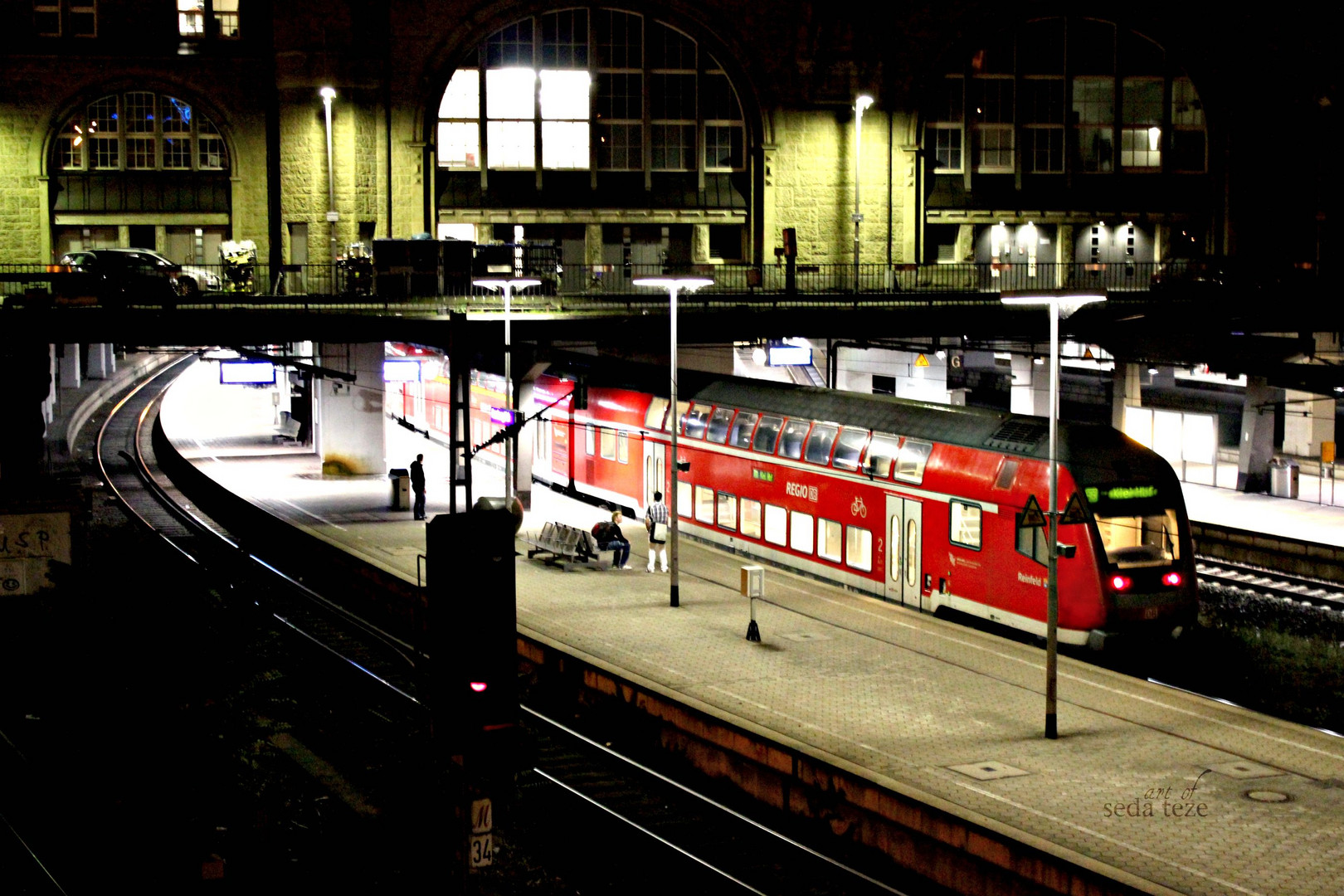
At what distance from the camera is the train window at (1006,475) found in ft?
71.5

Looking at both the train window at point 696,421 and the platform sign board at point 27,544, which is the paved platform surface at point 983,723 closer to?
the train window at point 696,421

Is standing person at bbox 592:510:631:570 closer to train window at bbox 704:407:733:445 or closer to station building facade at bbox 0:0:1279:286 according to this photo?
train window at bbox 704:407:733:445

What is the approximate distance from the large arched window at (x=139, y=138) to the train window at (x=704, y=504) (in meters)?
26.7

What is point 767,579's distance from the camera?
90.8ft

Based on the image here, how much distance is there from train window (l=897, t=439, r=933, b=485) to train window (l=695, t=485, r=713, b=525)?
23.7ft

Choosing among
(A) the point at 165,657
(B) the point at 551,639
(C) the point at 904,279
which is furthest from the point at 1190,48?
(A) the point at 165,657

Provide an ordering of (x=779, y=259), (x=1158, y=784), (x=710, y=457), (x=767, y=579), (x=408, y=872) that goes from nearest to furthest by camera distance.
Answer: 1. (x=408, y=872)
2. (x=1158, y=784)
3. (x=767, y=579)
4. (x=710, y=457)
5. (x=779, y=259)

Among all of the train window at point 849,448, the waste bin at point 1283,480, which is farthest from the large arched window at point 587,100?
the train window at point 849,448

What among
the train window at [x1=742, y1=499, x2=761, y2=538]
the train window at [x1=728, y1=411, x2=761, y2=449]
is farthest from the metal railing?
the train window at [x1=742, y1=499, x2=761, y2=538]

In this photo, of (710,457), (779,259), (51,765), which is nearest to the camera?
(51,765)

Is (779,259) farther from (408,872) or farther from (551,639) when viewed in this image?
(408,872)

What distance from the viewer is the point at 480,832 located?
9742mm

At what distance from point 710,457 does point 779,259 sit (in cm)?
1890

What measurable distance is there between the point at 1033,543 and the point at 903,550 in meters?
3.54
